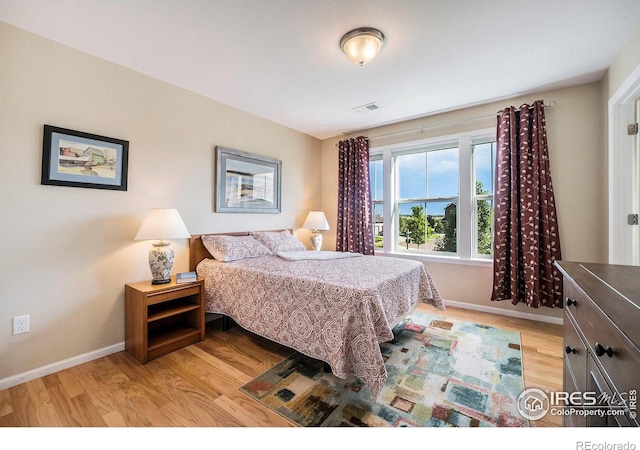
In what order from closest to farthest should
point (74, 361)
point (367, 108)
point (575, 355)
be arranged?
point (575, 355) → point (74, 361) → point (367, 108)

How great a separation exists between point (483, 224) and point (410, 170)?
3.88ft

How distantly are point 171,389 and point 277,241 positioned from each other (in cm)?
192

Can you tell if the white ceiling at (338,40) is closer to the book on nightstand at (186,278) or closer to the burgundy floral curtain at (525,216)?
the burgundy floral curtain at (525,216)

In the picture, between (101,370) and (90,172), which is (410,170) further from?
(101,370)

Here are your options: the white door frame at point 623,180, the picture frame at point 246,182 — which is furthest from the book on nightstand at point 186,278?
the white door frame at point 623,180

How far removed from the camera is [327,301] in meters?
1.88

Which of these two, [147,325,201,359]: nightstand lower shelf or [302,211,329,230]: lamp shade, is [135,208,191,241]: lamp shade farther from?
[302,211,329,230]: lamp shade

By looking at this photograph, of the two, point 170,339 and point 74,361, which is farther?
point 170,339

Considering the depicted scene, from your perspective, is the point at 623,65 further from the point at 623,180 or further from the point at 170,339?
the point at 170,339

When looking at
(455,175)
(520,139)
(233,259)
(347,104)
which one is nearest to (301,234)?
(233,259)

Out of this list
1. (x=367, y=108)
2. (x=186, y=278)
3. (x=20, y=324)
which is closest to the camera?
(x=20, y=324)

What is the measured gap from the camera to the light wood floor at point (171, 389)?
5.11ft

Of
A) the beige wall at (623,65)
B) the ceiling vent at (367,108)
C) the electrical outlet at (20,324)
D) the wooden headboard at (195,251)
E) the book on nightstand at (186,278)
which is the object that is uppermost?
the ceiling vent at (367,108)

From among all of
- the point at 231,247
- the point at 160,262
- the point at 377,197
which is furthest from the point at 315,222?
the point at 160,262
